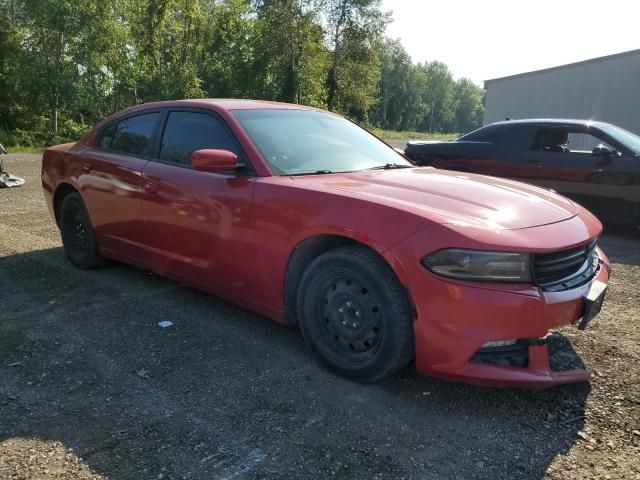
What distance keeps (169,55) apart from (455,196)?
1196 inches

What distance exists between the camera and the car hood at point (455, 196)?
2629 millimetres

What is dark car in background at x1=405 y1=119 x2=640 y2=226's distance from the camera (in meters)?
6.48

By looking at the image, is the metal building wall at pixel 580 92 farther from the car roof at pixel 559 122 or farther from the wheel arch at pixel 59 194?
the wheel arch at pixel 59 194

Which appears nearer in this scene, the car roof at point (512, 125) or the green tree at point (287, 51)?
the car roof at point (512, 125)

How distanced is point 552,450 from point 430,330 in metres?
0.73

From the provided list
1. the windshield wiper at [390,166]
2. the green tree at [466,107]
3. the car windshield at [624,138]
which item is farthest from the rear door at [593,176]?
the green tree at [466,107]

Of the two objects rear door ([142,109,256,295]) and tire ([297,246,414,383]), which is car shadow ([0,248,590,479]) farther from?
rear door ([142,109,256,295])

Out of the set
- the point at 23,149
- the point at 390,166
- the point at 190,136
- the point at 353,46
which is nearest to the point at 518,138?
the point at 390,166

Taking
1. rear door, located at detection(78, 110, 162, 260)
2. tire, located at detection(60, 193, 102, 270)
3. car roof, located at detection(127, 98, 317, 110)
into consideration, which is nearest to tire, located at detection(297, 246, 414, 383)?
car roof, located at detection(127, 98, 317, 110)

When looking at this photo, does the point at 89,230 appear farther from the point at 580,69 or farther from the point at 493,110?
the point at 493,110

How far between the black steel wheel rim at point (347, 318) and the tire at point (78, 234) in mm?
2707

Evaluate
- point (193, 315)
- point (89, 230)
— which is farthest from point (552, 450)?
point (89, 230)

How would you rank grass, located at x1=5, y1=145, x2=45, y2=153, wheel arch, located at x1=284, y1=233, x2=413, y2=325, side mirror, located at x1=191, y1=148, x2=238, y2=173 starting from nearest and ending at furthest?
wheel arch, located at x1=284, y1=233, x2=413, y2=325 < side mirror, located at x1=191, y1=148, x2=238, y2=173 < grass, located at x1=5, y1=145, x2=45, y2=153

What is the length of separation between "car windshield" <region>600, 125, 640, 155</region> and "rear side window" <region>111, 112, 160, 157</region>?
5677mm
